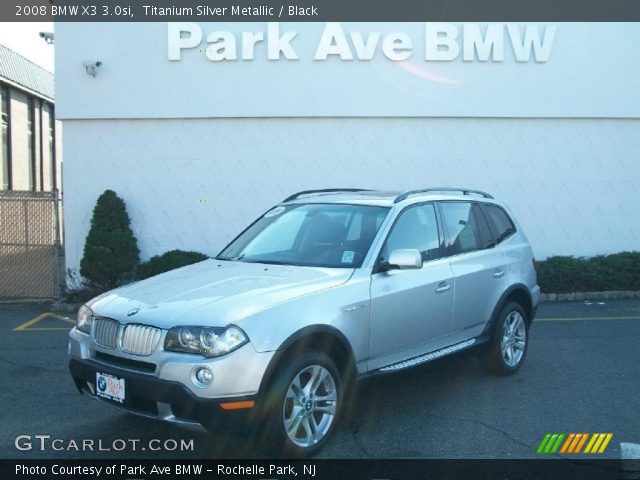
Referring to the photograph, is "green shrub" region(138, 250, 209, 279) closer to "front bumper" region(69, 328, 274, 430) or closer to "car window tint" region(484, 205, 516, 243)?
"car window tint" region(484, 205, 516, 243)

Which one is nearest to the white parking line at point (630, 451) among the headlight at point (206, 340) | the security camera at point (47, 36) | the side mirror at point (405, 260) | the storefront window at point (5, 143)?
the side mirror at point (405, 260)

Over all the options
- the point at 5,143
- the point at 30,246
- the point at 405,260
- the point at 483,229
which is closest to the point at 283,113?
the point at 30,246

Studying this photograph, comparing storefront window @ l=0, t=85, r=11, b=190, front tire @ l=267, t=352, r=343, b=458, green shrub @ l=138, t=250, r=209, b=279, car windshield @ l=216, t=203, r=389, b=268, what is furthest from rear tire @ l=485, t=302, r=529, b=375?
storefront window @ l=0, t=85, r=11, b=190

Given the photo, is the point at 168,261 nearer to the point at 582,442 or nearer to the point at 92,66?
the point at 92,66

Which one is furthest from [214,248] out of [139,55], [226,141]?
[139,55]

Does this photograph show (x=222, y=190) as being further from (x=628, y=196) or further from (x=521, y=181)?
(x=628, y=196)

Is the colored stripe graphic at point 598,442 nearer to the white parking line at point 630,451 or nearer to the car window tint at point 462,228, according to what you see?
the white parking line at point 630,451

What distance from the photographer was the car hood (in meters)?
4.38

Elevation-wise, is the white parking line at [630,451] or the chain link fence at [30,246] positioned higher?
the chain link fence at [30,246]

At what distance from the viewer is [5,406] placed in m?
5.93

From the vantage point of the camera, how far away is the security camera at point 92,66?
39.0 feet

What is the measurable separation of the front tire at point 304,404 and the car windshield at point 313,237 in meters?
0.94

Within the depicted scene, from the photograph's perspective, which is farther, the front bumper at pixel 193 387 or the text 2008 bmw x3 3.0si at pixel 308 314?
the text 2008 bmw x3 3.0si at pixel 308 314
